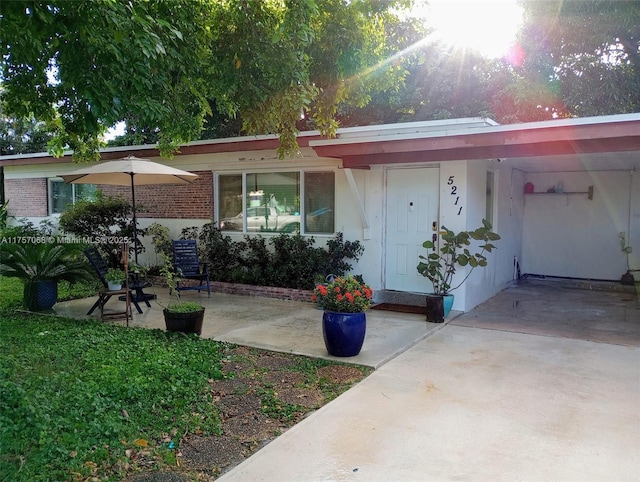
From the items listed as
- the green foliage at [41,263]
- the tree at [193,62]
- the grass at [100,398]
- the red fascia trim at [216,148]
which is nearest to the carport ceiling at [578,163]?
the red fascia trim at [216,148]

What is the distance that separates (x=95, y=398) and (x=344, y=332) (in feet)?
7.94

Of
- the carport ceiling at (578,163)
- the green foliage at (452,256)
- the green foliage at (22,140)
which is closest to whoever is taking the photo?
the green foliage at (452,256)

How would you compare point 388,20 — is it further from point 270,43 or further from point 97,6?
point 97,6

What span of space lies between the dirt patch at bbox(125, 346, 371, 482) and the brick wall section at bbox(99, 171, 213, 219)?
5302 millimetres

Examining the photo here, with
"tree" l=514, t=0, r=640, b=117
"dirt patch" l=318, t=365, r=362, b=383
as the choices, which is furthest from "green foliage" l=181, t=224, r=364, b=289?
"tree" l=514, t=0, r=640, b=117

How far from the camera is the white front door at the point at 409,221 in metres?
7.93

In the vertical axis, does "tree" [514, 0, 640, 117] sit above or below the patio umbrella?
above

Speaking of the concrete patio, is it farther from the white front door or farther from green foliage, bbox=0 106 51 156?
green foliage, bbox=0 106 51 156

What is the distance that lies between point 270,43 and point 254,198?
541cm

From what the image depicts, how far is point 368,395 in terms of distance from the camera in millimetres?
4238

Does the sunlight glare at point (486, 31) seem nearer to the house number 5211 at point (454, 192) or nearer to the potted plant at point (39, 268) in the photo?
the house number 5211 at point (454, 192)

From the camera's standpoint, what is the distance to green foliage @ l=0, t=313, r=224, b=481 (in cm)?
307

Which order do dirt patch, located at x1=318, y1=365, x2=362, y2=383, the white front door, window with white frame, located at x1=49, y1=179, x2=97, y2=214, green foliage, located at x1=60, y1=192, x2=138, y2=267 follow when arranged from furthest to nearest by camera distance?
1. window with white frame, located at x1=49, y1=179, x2=97, y2=214
2. green foliage, located at x1=60, y1=192, x2=138, y2=267
3. the white front door
4. dirt patch, located at x1=318, y1=365, x2=362, y2=383

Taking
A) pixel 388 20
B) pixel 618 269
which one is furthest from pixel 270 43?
pixel 618 269
